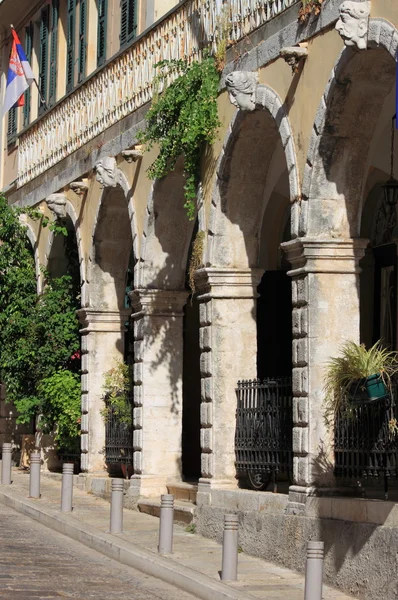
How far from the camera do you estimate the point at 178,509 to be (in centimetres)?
1673

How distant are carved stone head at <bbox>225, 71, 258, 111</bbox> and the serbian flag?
32.7 ft

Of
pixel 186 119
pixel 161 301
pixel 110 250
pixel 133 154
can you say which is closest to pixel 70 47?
pixel 110 250

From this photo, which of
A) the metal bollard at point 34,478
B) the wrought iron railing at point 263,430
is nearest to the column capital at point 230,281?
the wrought iron railing at point 263,430

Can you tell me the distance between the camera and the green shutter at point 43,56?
83.2 feet

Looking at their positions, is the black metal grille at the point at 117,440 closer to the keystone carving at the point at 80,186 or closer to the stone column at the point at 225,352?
the keystone carving at the point at 80,186

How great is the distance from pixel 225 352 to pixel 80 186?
6344 mm

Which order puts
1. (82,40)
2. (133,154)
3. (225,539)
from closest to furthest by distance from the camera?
1. (225,539)
2. (133,154)
3. (82,40)

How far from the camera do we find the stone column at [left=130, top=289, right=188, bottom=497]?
18.4m

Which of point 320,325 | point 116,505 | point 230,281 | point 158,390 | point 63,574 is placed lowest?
point 63,574

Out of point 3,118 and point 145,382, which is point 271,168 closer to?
point 145,382

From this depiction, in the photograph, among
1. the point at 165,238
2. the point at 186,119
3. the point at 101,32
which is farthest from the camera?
the point at 101,32

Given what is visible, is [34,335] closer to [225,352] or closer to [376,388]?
[225,352]

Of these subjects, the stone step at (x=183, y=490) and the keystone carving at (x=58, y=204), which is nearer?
the stone step at (x=183, y=490)

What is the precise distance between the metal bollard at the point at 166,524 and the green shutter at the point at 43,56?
44.0ft
